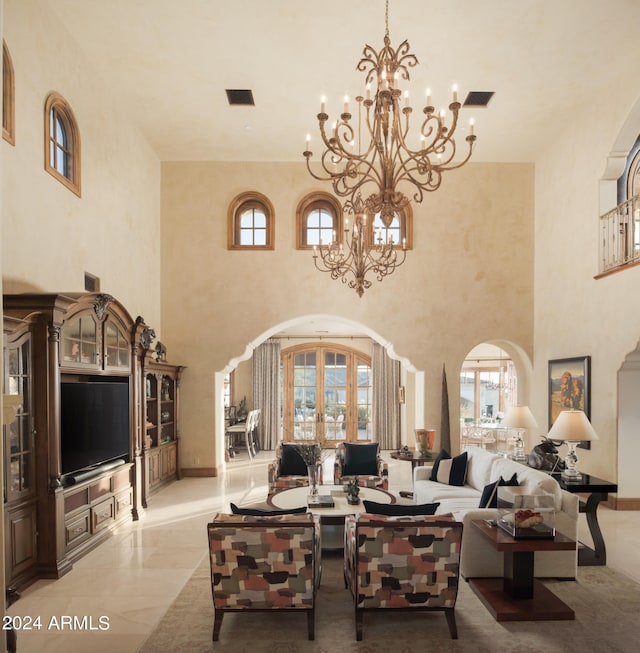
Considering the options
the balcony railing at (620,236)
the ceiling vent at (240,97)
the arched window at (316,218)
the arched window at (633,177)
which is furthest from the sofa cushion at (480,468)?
the ceiling vent at (240,97)

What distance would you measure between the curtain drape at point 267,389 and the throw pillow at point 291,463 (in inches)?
215

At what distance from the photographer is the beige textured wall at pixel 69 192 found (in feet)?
16.2

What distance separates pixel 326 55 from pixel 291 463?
Answer: 17.2 feet

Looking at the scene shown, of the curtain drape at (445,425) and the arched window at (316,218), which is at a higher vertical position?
the arched window at (316,218)

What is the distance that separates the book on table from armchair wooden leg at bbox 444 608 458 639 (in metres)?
1.74

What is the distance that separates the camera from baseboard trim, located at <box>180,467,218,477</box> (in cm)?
898

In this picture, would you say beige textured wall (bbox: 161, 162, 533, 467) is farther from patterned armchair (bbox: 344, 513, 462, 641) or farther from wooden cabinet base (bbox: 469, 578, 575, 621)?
patterned armchair (bbox: 344, 513, 462, 641)

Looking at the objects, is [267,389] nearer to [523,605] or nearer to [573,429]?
[573,429]

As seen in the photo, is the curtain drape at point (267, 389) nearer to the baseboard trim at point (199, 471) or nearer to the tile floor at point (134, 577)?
the baseboard trim at point (199, 471)

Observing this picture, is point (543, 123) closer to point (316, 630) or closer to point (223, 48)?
point (223, 48)

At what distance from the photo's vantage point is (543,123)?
311 inches

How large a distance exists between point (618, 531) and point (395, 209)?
4697mm

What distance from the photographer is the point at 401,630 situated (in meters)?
3.64

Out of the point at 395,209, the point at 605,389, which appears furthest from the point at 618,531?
the point at 395,209
